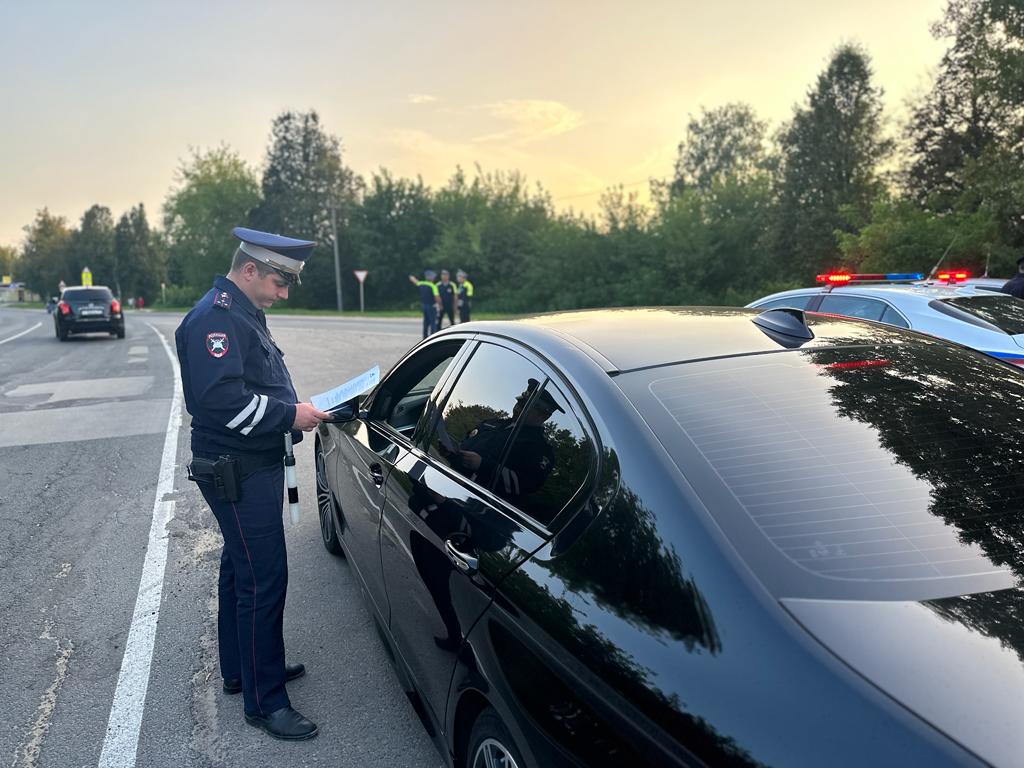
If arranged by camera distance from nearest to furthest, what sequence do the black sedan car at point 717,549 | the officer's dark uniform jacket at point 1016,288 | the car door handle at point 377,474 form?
1. the black sedan car at point 717,549
2. the car door handle at point 377,474
3. the officer's dark uniform jacket at point 1016,288

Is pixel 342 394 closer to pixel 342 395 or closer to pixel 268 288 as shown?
pixel 342 395

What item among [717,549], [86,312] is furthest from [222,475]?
[86,312]

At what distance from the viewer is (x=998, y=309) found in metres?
6.46

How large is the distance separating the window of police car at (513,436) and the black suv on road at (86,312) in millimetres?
22649

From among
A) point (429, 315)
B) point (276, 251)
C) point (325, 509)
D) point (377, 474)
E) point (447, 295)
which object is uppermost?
point (276, 251)

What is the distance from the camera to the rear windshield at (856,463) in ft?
4.77

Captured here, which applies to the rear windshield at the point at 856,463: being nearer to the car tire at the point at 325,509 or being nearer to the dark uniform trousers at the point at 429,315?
the car tire at the point at 325,509

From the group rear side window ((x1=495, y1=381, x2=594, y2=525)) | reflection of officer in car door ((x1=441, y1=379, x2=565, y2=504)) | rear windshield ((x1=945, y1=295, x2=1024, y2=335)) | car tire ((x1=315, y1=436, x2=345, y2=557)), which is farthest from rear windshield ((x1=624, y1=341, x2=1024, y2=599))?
rear windshield ((x1=945, y1=295, x2=1024, y2=335))

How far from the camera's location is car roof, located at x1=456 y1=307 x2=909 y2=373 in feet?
7.06

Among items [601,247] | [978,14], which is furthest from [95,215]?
[978,14]

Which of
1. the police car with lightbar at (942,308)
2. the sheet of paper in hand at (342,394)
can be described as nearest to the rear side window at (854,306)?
the police car with lightbar at (942,308)

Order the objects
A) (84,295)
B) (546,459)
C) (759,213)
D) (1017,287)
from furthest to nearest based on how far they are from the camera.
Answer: (759,213)
(84,295)
(1017,287)
(546,459)

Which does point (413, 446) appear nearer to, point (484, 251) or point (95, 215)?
point (484, 251)

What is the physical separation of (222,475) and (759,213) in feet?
97.7
